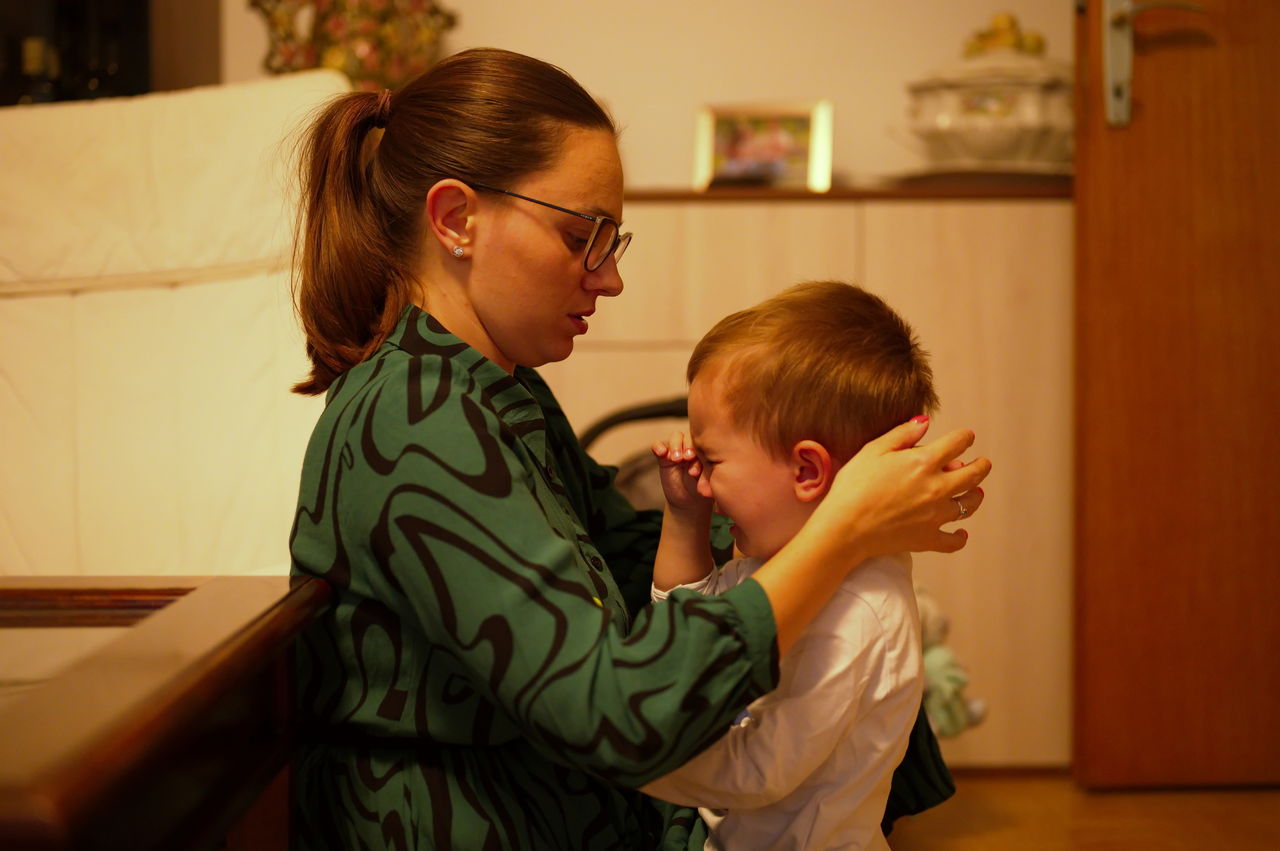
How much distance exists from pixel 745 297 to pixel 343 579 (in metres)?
1.59

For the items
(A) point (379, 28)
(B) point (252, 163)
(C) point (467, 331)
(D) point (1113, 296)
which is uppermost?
(A) point (379, 28)

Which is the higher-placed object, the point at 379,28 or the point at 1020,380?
the point at 379,28

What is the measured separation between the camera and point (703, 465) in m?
1.08

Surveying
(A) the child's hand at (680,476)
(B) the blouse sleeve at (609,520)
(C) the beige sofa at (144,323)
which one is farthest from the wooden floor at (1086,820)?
(C) the beige sofa at (144,323)

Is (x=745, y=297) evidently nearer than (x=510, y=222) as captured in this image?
No

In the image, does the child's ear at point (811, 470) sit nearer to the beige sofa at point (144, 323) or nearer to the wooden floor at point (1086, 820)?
the beige sofa at point (144, 323)

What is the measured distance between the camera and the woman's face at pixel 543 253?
3.36ft

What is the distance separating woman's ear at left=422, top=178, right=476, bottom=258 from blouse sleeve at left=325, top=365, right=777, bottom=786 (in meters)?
0.23

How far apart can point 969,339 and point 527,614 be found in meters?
1.77

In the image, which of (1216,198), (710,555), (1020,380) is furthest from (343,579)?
(1216,198)

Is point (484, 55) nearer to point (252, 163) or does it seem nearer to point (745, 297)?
point (252, 163)

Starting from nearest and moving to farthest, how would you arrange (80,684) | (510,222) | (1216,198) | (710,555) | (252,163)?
(80,684) < (510,222) < (710,555) < (252,163) < (1216,198)

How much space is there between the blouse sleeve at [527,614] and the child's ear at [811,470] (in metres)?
0.21

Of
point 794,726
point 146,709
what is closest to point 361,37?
point 794,726
